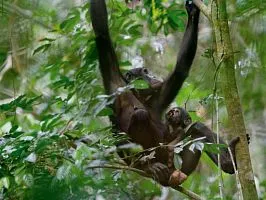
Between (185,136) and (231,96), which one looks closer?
(231,96)

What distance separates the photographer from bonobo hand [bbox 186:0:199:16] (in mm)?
4100

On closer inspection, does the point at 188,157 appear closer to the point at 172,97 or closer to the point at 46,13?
the point at 172,97

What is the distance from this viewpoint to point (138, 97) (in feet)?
15.4

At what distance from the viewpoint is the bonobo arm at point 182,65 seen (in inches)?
172

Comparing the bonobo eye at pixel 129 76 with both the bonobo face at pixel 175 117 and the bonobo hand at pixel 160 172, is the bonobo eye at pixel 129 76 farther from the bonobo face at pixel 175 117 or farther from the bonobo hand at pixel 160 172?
the bonobo hand at pixel 160 172

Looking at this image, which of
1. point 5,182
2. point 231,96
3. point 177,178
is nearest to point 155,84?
point 177,178

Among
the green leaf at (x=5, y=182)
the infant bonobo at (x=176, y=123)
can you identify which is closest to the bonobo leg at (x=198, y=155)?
the infant bonobo at (x=176, y=123)

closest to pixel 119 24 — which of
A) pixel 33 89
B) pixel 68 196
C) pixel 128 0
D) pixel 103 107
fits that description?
pixel 128 0

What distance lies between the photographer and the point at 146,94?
15.5 feet

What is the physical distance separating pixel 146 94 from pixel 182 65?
0.42 meters

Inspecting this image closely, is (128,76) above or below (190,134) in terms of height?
above

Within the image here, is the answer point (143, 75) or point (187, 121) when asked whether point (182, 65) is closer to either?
point (143, 75)

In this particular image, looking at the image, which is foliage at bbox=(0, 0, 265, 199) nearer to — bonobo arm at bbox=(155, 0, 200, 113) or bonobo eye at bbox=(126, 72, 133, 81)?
bonobo arm at bbox=(155, 0, 200, 113)

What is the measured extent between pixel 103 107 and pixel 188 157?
1423 mm
